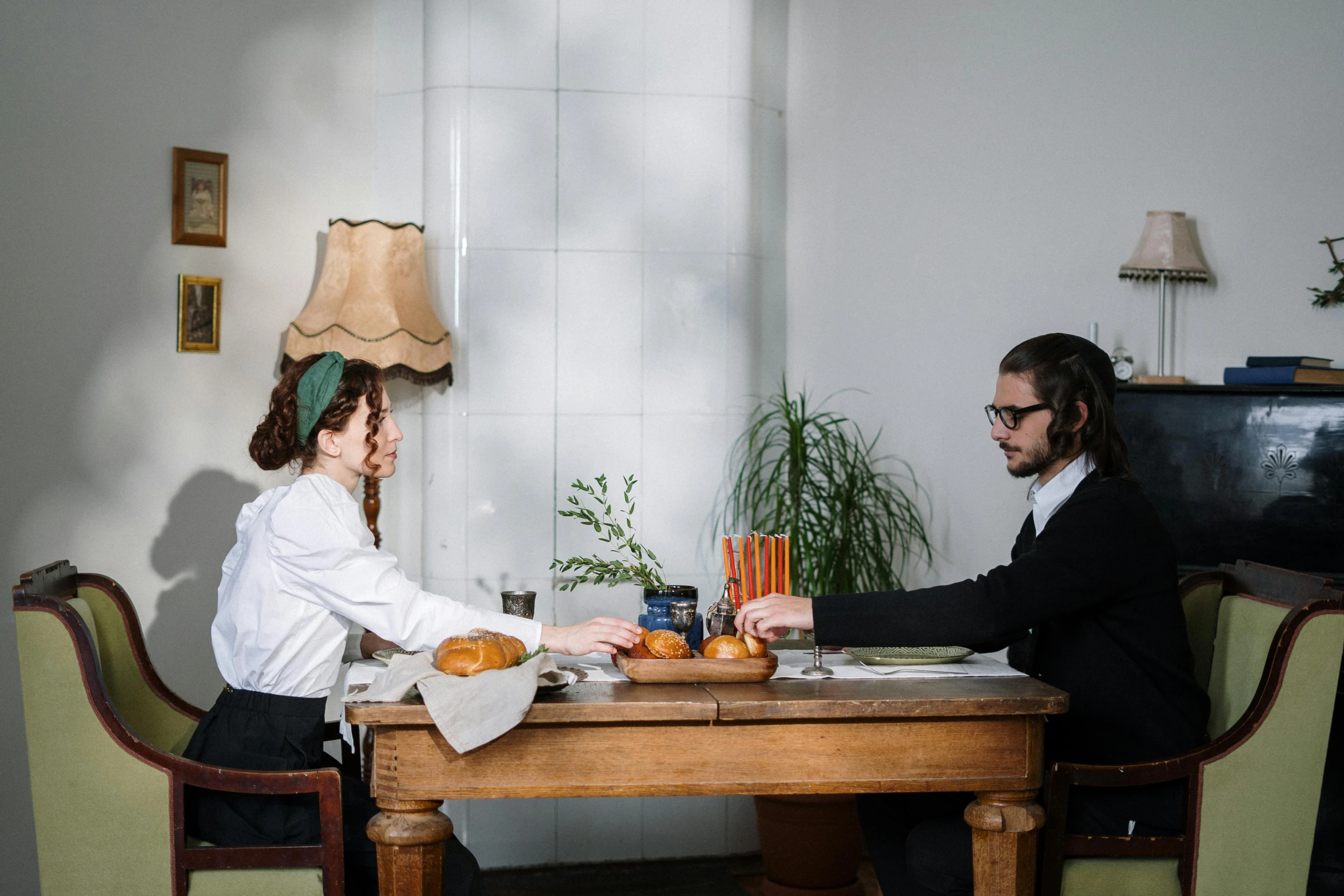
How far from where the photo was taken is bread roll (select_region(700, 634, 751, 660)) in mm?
2107

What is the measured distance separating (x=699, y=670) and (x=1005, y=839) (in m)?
0.58

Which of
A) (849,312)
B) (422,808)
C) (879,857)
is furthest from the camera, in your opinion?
(849,312)

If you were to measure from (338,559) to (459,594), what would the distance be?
1712mm

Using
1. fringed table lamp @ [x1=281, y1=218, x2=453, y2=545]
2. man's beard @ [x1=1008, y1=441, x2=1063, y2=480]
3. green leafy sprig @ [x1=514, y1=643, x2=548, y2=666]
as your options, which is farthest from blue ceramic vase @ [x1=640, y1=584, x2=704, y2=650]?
fringed table lamp @ [x1=281, y1=218, x2=453, y2=545]

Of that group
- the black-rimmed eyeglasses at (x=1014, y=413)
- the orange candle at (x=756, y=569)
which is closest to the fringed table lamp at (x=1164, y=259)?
the black-rimmed eyeglasses at (x=1014, y=413)

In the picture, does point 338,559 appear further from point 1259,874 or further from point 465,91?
point 465,91

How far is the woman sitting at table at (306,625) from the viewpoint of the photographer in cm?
215

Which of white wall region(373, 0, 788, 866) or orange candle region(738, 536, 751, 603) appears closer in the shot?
orange candle region(738, 536, 751, 603)

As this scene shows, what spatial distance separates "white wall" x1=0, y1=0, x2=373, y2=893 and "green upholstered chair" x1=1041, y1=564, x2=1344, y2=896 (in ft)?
9.06

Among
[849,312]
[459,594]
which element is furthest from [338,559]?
[849,312]

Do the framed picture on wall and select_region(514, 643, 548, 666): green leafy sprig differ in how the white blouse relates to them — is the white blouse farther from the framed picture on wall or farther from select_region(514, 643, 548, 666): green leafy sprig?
the framed picture on wall

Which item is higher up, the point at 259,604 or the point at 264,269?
the point at 264,269

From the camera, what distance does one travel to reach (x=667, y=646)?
2119 mm

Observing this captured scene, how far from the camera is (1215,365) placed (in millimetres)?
3496
